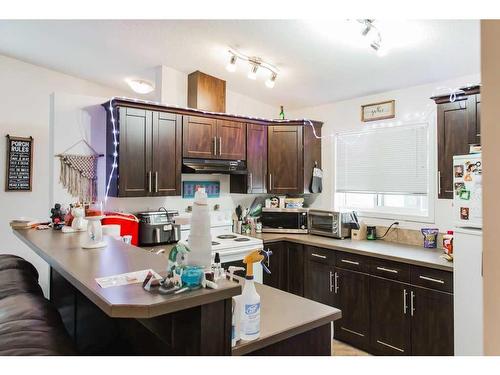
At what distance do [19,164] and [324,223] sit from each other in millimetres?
3652

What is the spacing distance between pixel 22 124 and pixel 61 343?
3.75 meters

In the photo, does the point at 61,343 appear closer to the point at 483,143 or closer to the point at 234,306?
the point at 234,306

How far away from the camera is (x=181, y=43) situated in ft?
10.3

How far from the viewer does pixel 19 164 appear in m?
4.09

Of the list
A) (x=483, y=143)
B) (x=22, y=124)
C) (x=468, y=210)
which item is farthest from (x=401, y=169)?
(x=22, y=124)

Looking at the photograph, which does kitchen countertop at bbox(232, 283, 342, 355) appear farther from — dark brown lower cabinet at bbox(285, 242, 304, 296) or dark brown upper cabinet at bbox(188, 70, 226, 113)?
dark brown upper cabinet at bbox(188, 70, 226, 113)

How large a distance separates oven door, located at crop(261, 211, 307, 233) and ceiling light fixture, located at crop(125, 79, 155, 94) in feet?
7.22

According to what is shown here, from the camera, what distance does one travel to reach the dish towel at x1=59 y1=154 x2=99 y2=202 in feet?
10.2

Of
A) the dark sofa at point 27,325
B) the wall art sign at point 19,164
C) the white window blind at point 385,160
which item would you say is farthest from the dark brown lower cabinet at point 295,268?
the wall art sign at point 19,164

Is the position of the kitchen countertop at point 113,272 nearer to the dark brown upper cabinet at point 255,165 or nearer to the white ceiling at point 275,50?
the white ceiling at point 275,50

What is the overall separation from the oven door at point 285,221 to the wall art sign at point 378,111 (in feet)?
4.29

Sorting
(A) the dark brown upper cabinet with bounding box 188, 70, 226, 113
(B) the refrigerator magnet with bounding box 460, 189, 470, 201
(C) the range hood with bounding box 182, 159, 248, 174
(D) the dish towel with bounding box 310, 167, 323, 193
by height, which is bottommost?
(B) the refrigerator magnet with bounding box 460, 189, 470, 201

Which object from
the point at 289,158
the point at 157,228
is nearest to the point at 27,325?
the point at 157,228

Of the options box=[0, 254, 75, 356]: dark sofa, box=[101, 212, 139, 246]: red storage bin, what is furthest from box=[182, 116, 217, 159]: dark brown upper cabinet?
box=[0, 254, 75, 356]: dark sofa
